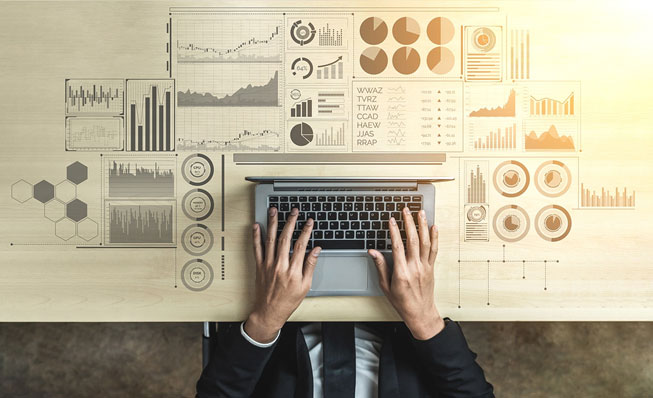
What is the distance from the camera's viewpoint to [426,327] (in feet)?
2.75

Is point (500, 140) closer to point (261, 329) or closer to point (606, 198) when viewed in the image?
point (606, 198)

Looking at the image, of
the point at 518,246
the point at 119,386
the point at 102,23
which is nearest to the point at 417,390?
the point at 518,246

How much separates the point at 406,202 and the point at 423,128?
0.19 meters

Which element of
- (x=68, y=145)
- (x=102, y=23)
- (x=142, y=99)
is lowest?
(x=68, y=145)

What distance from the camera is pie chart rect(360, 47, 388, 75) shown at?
90cm

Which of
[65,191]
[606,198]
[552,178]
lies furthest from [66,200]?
[606,198]

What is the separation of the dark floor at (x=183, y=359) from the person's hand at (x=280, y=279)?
577 mm

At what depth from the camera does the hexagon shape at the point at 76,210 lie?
0.90 meters

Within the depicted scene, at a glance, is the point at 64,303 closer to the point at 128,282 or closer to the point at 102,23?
the point at 128,282

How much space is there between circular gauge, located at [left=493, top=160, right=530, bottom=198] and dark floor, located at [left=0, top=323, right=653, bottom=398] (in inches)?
24.2

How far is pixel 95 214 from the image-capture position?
897mm

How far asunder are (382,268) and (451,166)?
0.30 meters

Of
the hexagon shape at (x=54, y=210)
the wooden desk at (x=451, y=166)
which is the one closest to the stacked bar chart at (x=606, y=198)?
the wooden desk at (x=451, y=166)

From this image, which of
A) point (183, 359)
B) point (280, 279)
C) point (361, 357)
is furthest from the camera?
point (183, 359)
